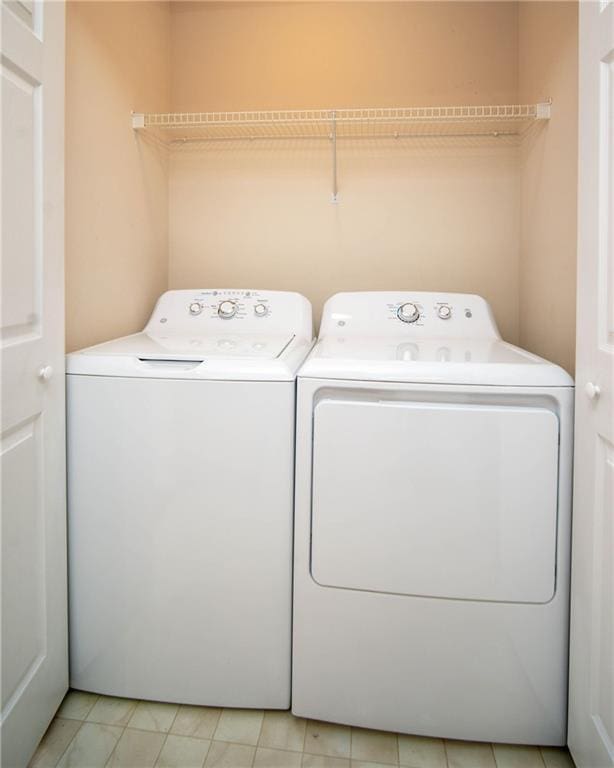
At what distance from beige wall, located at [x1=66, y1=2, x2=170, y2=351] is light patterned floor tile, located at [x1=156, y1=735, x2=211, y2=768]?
3.78 ft

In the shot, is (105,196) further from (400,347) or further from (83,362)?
(400,347)

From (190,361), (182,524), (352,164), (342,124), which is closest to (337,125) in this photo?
(342,124)

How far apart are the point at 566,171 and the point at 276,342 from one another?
3.58 ft

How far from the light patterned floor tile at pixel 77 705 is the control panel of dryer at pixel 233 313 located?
1203 millimetres

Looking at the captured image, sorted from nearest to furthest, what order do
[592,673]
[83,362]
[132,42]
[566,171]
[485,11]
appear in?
1. [592,673]
2. [83,362]
3. [566,171]
4. [132,42]
5. [485,11]

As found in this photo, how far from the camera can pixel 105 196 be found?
1772 mm

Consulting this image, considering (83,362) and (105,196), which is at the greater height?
(105,196)

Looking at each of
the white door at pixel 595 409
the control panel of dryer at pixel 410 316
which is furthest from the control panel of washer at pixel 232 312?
the white door at pixel 595 409

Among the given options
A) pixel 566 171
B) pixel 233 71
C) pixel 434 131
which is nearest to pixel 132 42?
pixel 233 71

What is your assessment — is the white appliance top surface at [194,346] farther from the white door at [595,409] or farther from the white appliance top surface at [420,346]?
the white door at [595,409]

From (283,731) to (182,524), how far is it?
620mm

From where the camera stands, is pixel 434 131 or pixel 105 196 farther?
pixel 434 131

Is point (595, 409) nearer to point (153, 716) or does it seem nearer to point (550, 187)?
point (550, 187)

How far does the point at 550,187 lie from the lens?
1.83 metres
